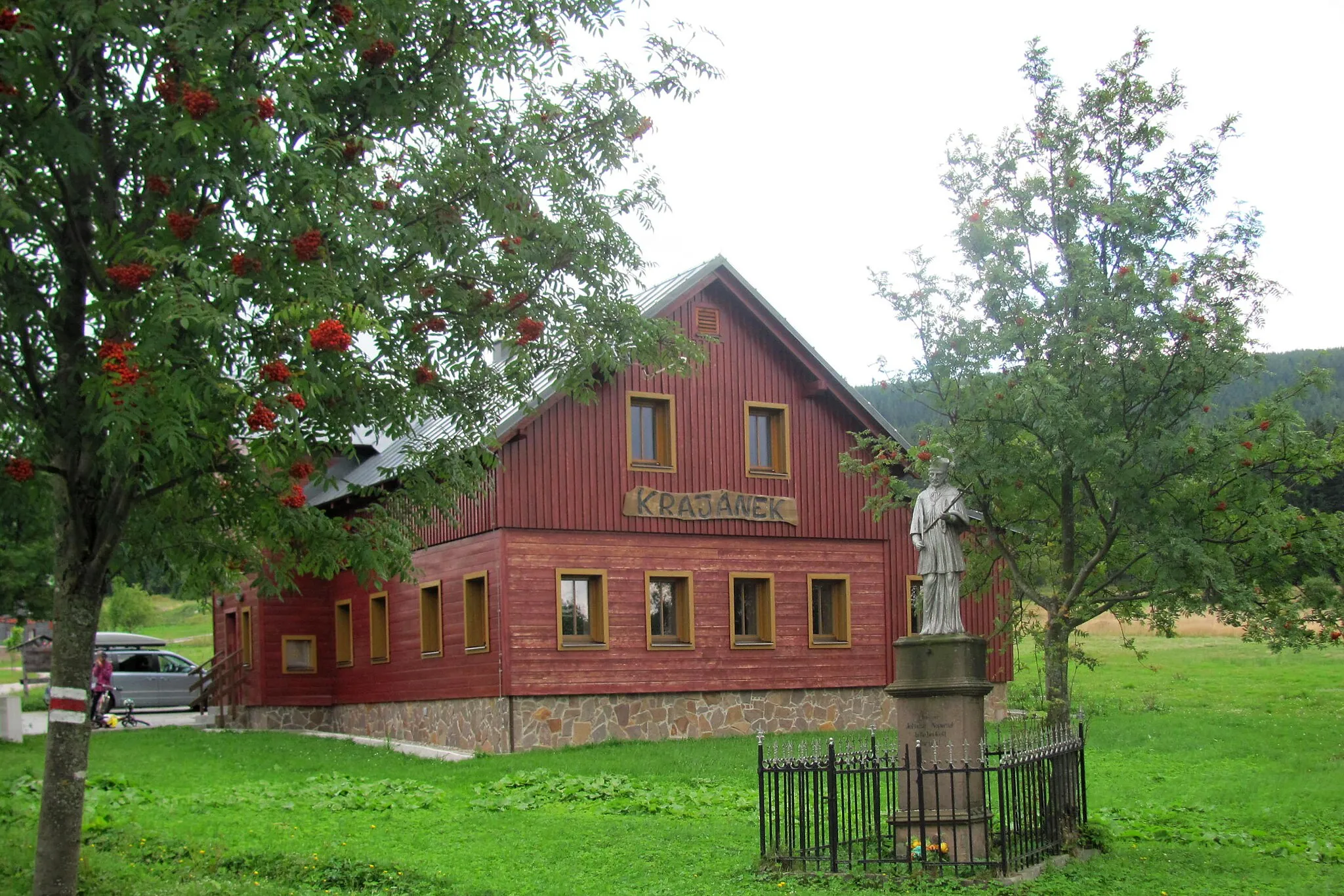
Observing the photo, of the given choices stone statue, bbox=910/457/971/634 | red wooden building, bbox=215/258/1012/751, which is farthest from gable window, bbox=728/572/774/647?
stone statue, bbox=910/457/971/634

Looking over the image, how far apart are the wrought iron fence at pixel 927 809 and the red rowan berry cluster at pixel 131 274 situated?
18.6ft

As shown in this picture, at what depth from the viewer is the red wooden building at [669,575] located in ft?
73.5

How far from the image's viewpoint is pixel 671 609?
23891 millimetres

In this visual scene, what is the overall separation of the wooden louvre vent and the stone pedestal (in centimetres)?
1316

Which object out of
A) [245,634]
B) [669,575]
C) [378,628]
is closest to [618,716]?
[669,575]

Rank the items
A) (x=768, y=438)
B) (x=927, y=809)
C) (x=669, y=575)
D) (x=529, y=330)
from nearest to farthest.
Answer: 1. (x=529, y=330)
2. (x=927, y=809)
3. (x=669, y=575)
4. (x=768, y=438)

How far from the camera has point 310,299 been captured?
7.75 m

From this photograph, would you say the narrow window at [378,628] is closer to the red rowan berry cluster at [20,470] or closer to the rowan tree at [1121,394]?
the rowan tree at [1121,394]

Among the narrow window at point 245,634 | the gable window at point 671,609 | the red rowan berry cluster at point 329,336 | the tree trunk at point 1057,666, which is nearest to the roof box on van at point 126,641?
the narrow window at point 245,634

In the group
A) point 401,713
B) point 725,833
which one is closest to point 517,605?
point 401,713

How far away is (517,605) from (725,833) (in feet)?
31.5

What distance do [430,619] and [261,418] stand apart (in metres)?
18.3

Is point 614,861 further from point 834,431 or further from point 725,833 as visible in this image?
point 834,431

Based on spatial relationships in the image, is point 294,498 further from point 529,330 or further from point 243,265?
point 529,330
